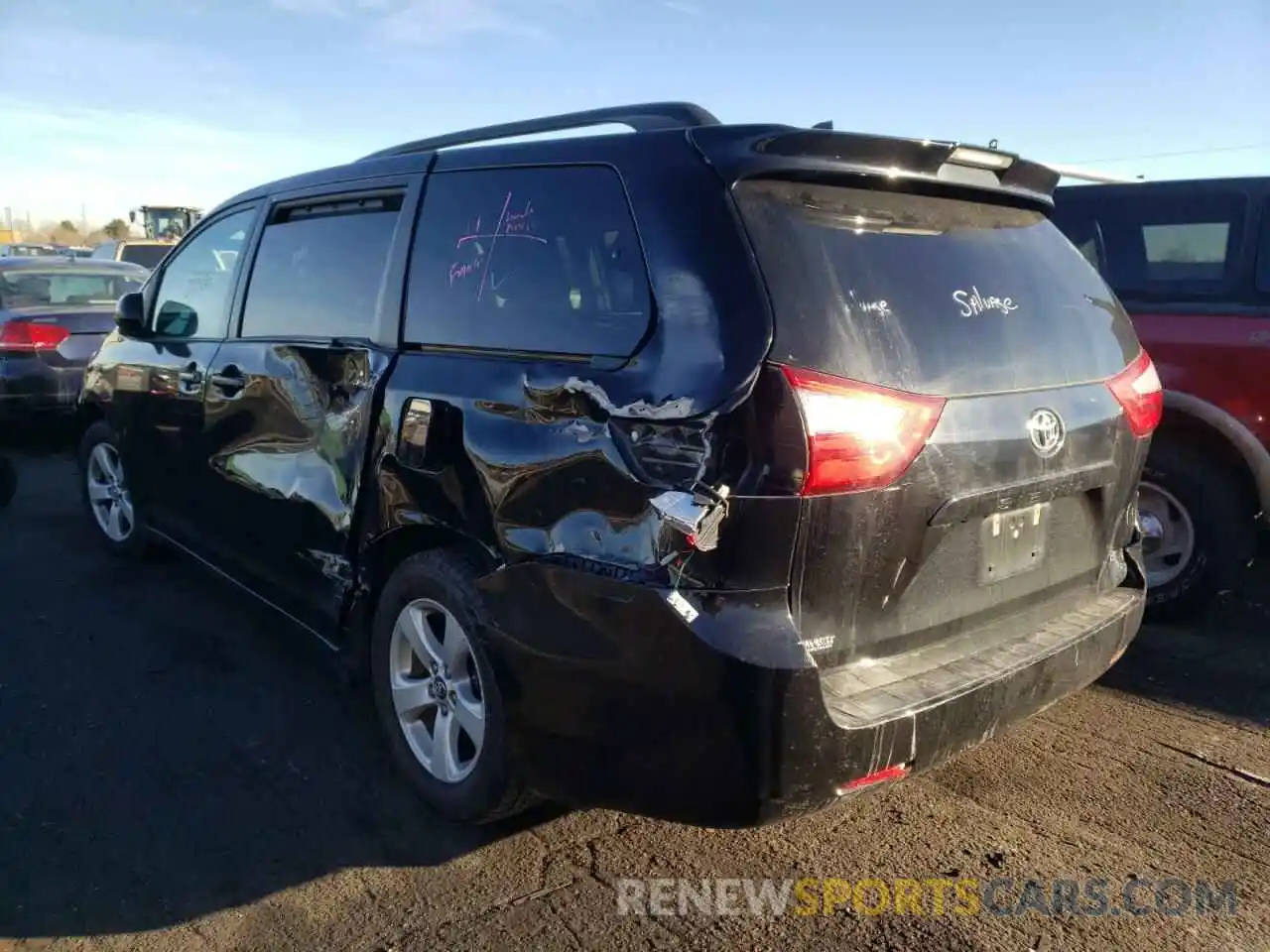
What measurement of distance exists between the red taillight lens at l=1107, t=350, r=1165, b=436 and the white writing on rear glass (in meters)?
0.47

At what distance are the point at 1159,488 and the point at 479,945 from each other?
365 cm

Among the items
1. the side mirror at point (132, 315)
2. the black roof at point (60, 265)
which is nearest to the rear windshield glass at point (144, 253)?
the black roof at point (60, 265)

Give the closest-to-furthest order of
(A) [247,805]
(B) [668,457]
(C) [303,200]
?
(B) [668,457] < (A) [247,805] < (C) [303,200]

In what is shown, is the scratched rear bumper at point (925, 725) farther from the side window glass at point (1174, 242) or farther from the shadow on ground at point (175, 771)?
the side window glass at point (1174, 242)

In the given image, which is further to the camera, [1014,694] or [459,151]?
[459,151]

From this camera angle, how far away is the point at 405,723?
3.07 metres

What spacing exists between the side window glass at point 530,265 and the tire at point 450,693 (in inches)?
26.1

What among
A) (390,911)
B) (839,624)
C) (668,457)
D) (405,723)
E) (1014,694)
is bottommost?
(390,911)

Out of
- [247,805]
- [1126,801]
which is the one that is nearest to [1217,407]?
[1126,801]

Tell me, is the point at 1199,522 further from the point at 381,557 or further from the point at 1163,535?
the point at 381,557

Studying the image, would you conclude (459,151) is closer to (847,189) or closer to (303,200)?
(303,200)

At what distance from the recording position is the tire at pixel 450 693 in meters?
2.65

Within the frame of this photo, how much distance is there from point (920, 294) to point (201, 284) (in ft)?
10.8

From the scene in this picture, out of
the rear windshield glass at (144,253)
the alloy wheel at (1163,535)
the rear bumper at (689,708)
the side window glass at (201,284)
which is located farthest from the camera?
the rear windshield glass at (144,253)
